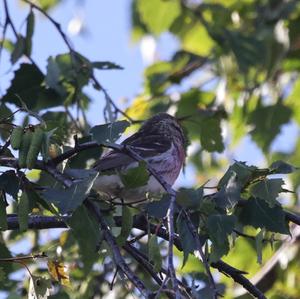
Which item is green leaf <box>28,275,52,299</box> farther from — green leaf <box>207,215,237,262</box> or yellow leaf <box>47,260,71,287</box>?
green leaf <box>207,215,237,262</box>

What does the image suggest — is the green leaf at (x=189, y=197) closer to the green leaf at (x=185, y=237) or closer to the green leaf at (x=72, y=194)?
the green leaf at (x=185, y=237)

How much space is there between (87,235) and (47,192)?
278 mm

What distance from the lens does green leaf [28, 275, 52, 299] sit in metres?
4.01

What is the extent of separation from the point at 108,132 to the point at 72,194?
0.34 m

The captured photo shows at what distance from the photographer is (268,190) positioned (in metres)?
3.92

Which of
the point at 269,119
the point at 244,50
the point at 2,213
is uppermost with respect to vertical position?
the point at 244,50

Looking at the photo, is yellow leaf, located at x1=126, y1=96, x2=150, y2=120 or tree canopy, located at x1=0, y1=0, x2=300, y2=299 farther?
yellow leaf, located at x1=126, y1=96, x2=150, y2=120

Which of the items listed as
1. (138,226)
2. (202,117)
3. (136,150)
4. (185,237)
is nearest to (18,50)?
(136,150)

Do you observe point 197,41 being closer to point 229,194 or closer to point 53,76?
point 53,76

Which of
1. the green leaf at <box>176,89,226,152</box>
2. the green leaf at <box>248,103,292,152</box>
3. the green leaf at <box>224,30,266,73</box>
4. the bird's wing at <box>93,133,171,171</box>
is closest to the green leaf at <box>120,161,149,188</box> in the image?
the bird's wing at <box>93,133,171,171</box>

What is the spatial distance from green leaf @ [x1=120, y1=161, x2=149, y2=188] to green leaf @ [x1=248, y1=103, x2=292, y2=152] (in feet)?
13.8

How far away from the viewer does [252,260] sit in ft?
25.0

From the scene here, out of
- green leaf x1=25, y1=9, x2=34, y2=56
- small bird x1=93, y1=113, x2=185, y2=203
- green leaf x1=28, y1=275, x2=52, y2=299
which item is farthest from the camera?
green leaf x1=25, y1=9, x2=34, y2=56

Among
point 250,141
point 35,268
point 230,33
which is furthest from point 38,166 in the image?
point 250,141
